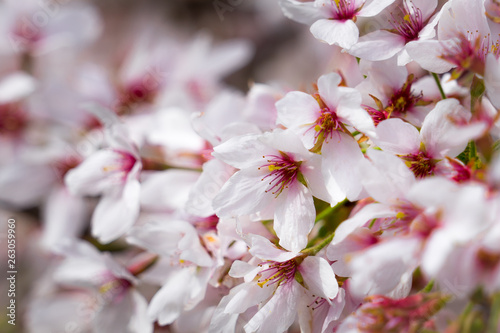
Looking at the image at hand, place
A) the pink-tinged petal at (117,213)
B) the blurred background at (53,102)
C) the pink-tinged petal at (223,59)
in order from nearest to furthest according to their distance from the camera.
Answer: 1. the pink-tinged petal at (117,213)
2. the blurred background at (53,102)
3. the pink-tinged petal at (223,59)

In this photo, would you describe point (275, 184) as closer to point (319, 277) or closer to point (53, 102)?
point (319, 277)

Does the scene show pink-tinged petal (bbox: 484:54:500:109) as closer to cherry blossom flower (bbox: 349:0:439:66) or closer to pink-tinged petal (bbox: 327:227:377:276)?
cherry blossom flower (bbox: 349:0:439:66)

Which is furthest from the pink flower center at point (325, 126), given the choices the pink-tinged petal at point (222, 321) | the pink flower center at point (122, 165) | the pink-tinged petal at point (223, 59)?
the pink-tinged petal at point (223, 59)

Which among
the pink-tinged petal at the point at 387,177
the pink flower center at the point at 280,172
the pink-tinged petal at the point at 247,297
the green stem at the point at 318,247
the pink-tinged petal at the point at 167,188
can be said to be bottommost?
the pink-tinged petal at the point at 167,188

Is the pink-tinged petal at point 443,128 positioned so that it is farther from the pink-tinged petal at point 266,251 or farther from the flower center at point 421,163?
the pink-tinged petal at point 266,251

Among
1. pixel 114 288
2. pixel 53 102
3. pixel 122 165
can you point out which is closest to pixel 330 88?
pixel 122 165

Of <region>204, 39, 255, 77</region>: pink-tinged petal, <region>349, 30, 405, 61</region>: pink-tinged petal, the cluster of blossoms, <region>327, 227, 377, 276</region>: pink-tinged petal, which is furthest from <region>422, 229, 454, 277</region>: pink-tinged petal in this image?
<region>204, 39, 255, 77</region>: pink-tinged petal
